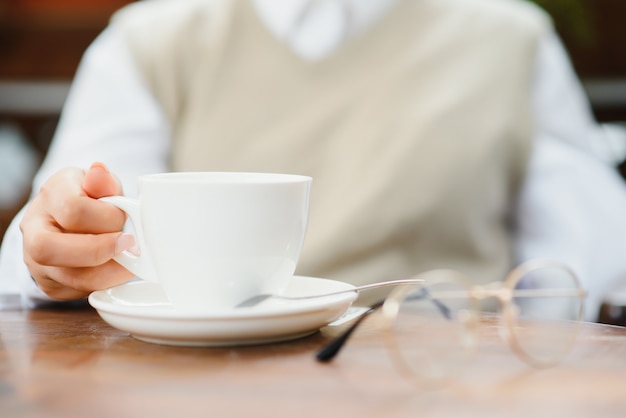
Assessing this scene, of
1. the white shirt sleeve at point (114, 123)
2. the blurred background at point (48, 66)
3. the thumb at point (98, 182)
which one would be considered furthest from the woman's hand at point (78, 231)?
the blurred background at point (48, 66)

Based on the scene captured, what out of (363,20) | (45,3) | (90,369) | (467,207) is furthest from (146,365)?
(45,3)

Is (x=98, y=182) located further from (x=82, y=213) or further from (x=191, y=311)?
(x=191, y=311)

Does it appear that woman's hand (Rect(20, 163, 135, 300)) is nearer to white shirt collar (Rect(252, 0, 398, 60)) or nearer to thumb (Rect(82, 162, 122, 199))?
thumb (Rect(82, 162, 122, 199))

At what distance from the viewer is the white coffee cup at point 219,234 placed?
588 millimetres

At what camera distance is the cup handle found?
65cm

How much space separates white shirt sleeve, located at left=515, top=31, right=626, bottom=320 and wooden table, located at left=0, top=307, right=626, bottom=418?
0.74 metres

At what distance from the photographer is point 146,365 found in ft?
1.80

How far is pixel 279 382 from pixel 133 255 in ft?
0.77

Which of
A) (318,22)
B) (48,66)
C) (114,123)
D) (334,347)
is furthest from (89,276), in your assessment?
(48,66)

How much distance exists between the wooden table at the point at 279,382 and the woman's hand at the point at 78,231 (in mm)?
70

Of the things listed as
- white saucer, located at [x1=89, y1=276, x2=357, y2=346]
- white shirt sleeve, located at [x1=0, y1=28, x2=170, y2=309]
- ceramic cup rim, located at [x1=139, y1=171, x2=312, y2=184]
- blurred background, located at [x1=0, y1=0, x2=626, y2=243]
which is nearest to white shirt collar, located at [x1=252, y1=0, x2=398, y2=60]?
white shirt sleeve, located at [x1=0, y1=28, x2=170, y2=309]

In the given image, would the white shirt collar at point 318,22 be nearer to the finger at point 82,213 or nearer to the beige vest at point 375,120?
the beige vest at point 375,120

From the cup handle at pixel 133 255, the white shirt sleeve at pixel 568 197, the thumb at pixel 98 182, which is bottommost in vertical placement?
the white shirt sleeve at pixel 568 197

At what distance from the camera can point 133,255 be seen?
69 cm
